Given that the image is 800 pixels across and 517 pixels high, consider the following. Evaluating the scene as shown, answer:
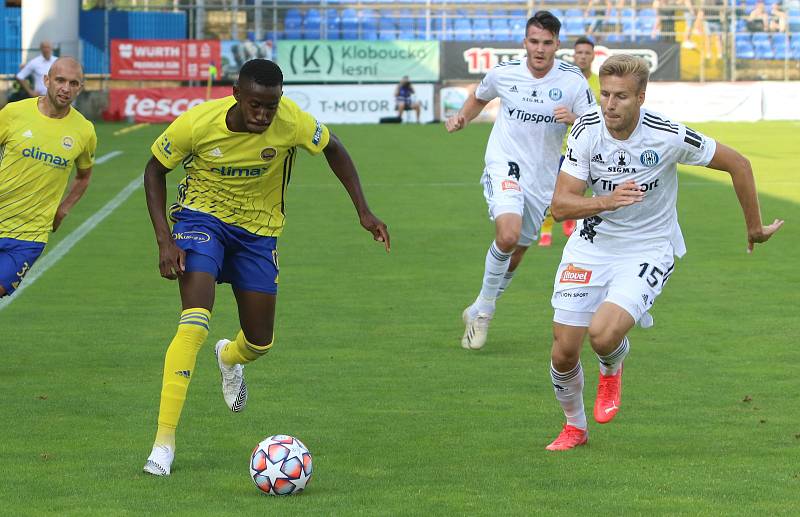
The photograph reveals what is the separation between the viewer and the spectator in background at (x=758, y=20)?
1945 inches

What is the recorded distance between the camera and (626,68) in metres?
6.56

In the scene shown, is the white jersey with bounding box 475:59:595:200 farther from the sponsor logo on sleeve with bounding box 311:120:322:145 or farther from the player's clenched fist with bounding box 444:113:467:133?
the sponsor logo on sleeve with bounding box 311:120:322:145

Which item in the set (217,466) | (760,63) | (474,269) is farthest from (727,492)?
(760,63)

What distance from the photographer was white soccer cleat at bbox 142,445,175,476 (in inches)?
249

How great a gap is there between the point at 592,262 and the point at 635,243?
24cm

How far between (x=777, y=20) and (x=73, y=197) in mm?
44421

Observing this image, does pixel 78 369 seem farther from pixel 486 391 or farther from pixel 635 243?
pixel 635 243

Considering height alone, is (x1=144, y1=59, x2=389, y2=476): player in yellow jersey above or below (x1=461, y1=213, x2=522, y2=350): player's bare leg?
above

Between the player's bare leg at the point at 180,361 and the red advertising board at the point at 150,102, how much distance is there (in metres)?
36.2

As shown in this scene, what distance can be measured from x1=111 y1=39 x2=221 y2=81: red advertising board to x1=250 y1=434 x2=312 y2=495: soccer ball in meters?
37.8

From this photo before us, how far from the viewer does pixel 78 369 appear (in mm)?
9203

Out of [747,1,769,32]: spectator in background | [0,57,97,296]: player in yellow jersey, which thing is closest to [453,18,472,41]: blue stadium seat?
[747,1,769,32]: spectator in background

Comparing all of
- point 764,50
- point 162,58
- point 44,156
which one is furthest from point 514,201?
point 764,50

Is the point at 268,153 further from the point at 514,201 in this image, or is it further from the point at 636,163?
the point at 514,201
